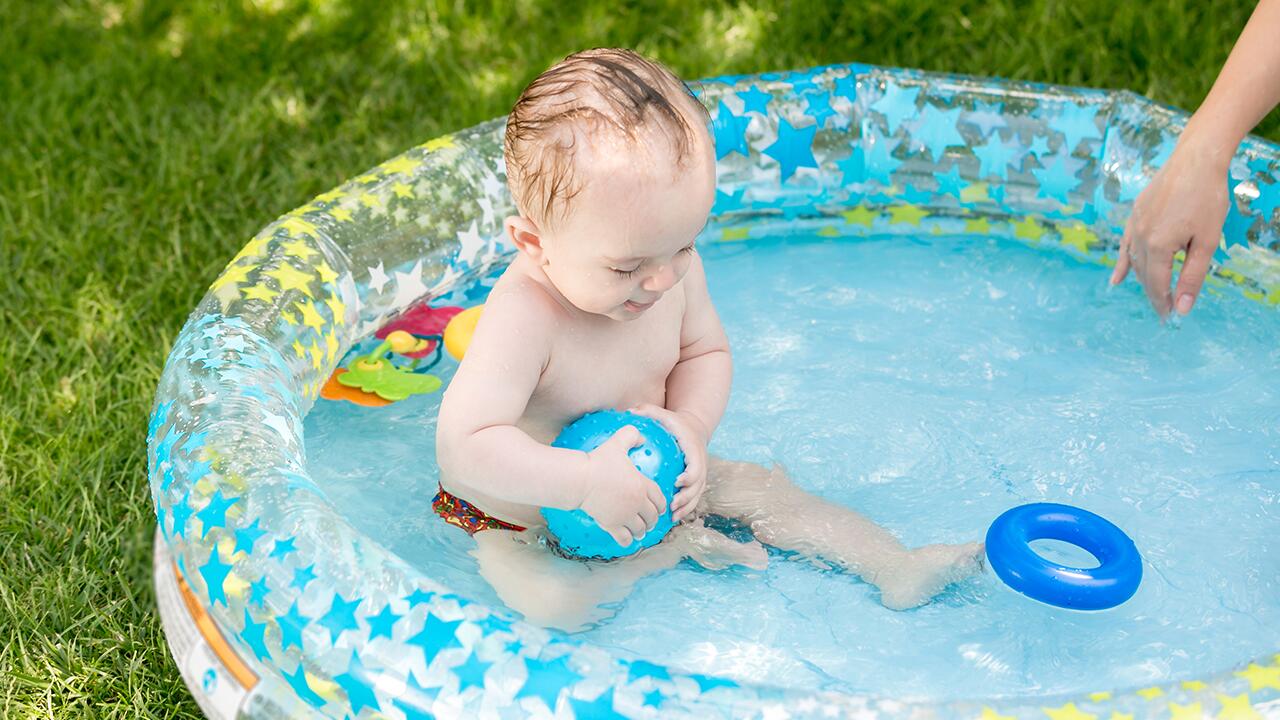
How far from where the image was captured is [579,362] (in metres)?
2.26

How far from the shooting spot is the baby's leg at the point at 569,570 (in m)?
2.22

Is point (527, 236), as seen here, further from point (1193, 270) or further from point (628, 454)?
point (1193, 270)

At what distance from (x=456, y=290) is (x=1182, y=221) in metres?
1.53

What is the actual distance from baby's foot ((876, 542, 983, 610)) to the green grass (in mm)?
1250

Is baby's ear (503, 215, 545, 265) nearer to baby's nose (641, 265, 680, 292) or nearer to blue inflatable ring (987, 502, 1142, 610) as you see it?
baby's nose (641, 265, 680, 292)

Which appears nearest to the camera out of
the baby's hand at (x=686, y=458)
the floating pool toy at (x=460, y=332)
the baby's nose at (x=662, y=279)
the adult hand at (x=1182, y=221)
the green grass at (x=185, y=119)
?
the baby's nose at (x=662, y=279)

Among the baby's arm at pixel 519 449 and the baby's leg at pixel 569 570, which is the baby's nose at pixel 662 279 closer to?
the baby's arm at pixel 519 449

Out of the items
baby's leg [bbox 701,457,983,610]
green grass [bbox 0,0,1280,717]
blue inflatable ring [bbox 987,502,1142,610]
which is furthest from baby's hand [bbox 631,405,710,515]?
green grass [bbox 0,0,1280,717]

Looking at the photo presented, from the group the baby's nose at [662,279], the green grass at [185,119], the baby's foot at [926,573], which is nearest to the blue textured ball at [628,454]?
the baby's nose at [662,279]

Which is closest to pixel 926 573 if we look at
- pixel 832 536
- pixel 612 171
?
pixel 832 536

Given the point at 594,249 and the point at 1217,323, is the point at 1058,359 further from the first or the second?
the point at 594,249

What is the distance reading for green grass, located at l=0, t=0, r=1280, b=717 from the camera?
2664 mm

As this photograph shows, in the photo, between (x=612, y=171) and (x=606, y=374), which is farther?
(x=606, y=374)

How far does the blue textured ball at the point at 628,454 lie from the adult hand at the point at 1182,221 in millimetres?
1033
